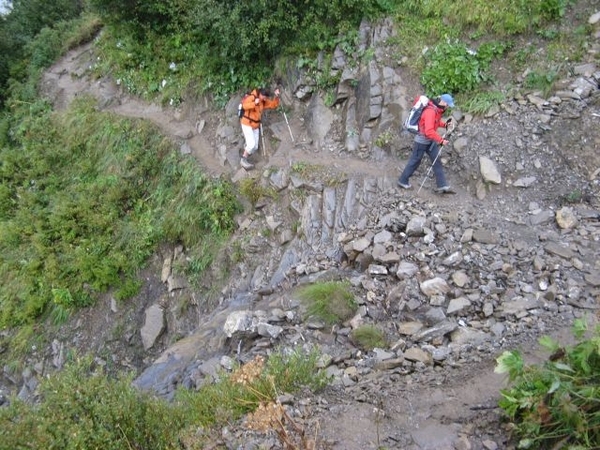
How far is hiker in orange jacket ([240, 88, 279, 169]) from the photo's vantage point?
478 inches

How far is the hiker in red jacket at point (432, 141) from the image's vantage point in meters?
9.27

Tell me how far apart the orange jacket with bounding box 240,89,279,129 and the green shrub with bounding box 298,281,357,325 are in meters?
5.39

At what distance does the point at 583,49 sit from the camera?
10.2 metres

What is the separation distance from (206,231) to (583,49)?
9541mm

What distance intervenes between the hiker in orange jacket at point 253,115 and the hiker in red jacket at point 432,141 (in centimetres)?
419

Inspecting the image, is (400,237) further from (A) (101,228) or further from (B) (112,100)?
(B) (112,100)

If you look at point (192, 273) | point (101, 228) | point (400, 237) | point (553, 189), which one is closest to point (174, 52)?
point (101, 228)

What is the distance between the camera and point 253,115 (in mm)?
12312

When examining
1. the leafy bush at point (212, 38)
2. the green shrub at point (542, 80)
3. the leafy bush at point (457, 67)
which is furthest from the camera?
the leafy bush at point (212, 38)

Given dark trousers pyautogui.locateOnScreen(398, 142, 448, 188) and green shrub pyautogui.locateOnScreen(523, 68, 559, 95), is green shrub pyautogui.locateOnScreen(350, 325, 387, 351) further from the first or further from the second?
green shrub pyautogui.locateOnScreen(523, 68, 559, 95)

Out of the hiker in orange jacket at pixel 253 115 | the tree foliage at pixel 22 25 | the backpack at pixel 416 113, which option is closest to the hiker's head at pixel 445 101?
the backpack at pixel 416 113

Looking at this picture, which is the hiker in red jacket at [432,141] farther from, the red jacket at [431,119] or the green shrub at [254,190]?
the green shrub at [254,190]

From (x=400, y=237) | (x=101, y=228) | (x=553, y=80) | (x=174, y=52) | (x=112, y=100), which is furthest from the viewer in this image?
(x=112, y=100)

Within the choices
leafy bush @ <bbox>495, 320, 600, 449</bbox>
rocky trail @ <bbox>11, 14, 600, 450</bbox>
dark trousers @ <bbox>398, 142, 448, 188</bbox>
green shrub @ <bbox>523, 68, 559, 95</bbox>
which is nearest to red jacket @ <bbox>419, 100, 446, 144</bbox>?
dark trousers @ <bbox>398, 142, 448, 188</bbox>
